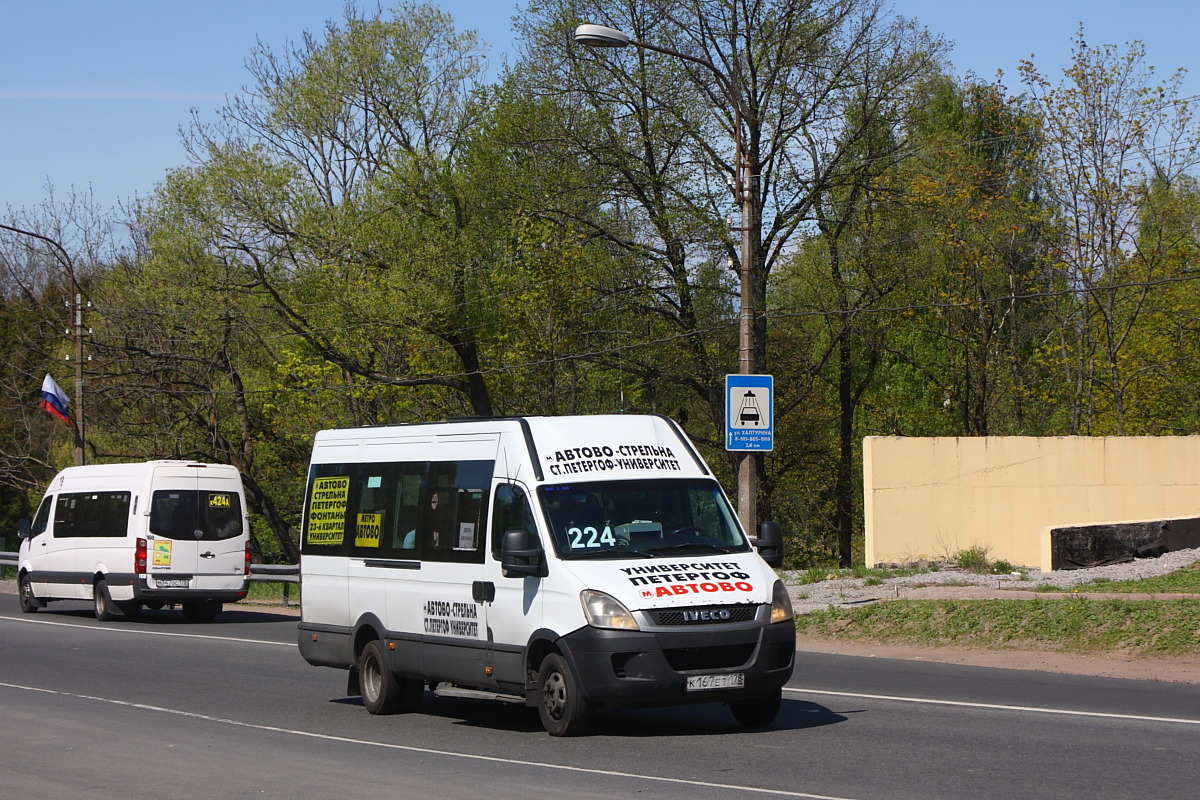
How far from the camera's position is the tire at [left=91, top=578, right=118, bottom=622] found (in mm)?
24312

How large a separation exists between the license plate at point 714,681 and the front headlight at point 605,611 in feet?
1.87

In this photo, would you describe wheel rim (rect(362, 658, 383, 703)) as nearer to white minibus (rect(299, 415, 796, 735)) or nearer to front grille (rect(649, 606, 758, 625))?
white minibus (rect(299, 415, 796, 735))

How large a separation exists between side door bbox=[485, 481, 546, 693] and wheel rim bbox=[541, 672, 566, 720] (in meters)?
0.25

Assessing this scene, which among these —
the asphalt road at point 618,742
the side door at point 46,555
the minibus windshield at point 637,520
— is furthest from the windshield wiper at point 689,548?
the side door at point 46,555

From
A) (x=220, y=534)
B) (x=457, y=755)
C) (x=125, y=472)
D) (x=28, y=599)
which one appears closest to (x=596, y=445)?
(x=457, y=755)

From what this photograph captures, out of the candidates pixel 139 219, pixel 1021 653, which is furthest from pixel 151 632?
pixel 139 219

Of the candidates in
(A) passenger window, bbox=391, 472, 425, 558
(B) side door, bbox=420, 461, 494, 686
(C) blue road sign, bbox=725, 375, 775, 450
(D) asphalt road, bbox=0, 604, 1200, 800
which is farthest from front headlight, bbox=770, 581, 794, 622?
(C) blue road sign, bbox=725, 375, 775, 450

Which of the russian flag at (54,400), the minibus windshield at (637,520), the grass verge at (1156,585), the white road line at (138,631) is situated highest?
the russian flag at (54,400)

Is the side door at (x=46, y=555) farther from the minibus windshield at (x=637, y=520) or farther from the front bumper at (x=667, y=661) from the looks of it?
the front bumper at (x=667, y=661)

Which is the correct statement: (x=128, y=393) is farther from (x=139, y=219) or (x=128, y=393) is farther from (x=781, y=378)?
(x=781, y=378)

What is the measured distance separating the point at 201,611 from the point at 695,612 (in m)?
17.2

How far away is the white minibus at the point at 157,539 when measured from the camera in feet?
77.4

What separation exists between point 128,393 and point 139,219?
5804 mm

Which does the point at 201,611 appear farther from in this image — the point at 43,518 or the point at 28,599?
the point at 28,599
